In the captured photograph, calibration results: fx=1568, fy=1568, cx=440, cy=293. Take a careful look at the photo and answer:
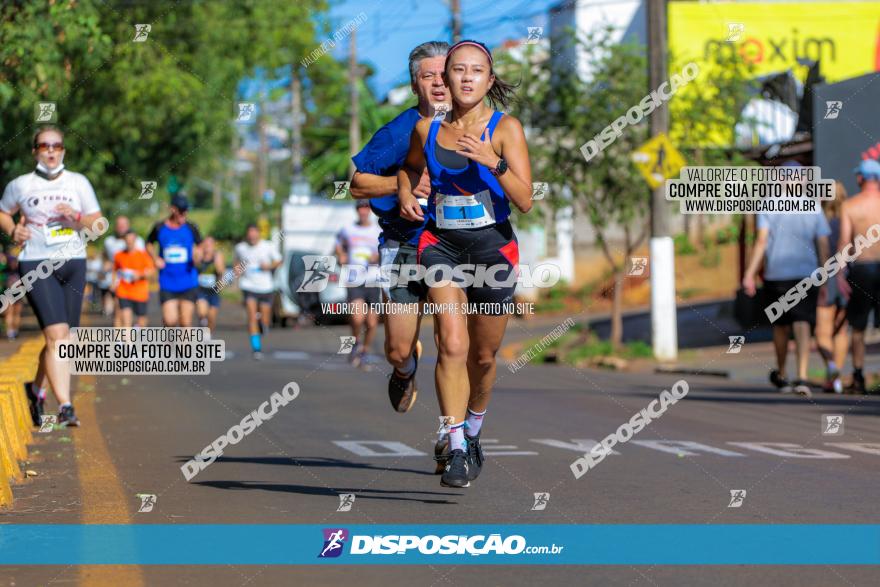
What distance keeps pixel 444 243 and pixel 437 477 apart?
1499 millimetres

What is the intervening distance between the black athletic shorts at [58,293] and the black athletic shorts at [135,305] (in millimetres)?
11138

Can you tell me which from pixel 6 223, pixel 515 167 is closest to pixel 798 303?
pixel 6 223

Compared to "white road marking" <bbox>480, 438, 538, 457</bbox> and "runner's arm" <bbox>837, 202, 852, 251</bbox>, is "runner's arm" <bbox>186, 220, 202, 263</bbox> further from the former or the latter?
"white road marking" <bbox>480, 438, 538, 457</bbox>

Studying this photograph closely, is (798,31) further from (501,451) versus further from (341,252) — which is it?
(501,451)

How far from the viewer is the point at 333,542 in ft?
20.4

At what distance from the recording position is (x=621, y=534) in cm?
645

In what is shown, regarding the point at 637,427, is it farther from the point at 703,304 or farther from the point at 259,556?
the point at 703,304

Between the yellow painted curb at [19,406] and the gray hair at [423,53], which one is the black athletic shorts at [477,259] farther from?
the yellow painted curb at [19,406]

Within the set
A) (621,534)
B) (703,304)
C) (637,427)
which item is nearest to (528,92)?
(703,304)

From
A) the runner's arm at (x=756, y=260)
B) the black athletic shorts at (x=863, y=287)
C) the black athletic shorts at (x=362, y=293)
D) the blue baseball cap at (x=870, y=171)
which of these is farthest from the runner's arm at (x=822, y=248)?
the black athletic shorts at (x=362, y=293)

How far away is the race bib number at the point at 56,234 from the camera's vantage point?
10656 mm

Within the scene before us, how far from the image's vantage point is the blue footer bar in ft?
19.4

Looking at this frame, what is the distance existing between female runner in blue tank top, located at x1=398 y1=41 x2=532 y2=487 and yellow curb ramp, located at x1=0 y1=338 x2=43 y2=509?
2.14 meters

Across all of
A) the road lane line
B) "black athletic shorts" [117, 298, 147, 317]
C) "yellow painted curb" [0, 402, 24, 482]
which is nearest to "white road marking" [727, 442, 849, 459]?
the road lane line
